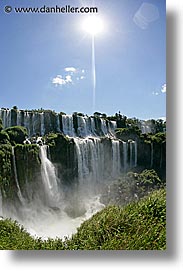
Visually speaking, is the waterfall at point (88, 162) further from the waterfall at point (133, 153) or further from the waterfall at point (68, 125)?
the waterfall at point (133, 153)

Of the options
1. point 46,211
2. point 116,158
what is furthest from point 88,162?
point 46,211

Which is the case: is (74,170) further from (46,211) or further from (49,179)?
(46,211)

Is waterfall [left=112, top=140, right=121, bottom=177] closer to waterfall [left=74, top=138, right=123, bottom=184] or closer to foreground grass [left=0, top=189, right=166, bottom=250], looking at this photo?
waterfall [left=74, top=138, right=123, bottom=184]

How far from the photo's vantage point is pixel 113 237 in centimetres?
199

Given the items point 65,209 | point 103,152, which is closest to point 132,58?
point 103,152

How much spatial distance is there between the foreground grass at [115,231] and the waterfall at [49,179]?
194mm

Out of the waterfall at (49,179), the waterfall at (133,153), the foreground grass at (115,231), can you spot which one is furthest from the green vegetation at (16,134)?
the waterfall at (133,153)

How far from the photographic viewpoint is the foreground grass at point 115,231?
6.47 ft

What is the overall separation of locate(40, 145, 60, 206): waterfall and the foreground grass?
194 millimetres

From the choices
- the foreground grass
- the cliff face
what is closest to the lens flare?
Answer: the cliff face

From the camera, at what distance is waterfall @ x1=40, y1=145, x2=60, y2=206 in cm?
202

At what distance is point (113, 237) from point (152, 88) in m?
0.75

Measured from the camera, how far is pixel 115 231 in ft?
6.57

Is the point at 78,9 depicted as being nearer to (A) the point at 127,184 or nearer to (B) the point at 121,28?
(B) the point at 121,28
